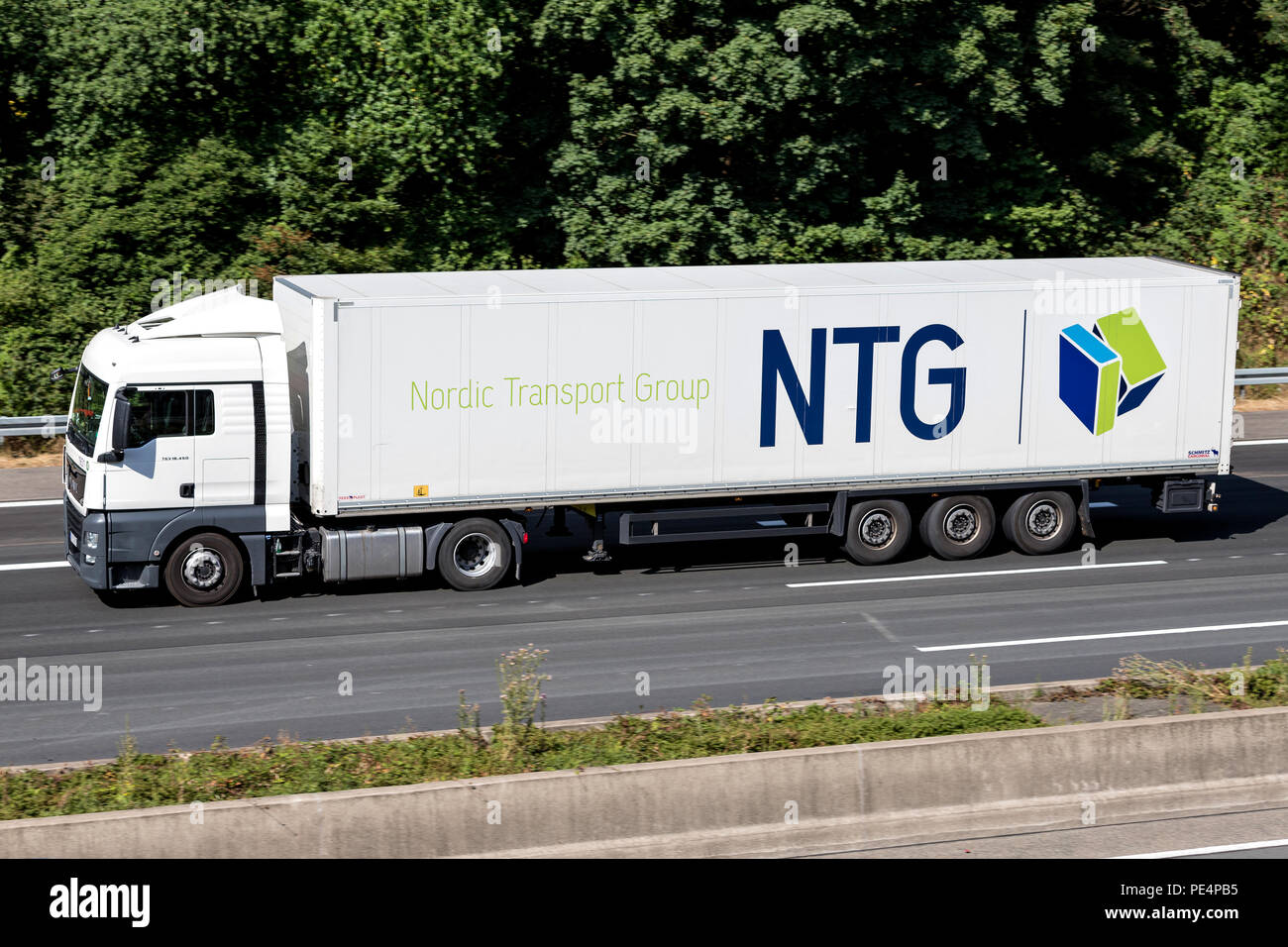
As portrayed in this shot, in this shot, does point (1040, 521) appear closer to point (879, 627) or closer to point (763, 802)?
point (879, 627)

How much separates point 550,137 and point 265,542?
15012 mm

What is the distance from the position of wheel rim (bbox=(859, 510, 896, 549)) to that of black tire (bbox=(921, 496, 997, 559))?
0.48 metres

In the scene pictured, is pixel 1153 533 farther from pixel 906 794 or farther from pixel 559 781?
pixel 559 781

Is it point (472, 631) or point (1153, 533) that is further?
point (1153, 533)

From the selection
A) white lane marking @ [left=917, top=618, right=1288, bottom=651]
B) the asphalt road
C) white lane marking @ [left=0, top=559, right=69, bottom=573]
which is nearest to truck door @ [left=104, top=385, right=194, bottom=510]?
the asphalt road

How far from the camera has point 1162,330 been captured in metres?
20.8

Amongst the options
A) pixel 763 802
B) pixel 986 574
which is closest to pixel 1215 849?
pixel 763 802

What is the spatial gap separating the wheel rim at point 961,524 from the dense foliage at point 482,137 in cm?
1071

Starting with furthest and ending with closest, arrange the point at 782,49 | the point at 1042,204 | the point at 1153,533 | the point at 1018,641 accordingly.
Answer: the point at 1042,204 → the point at 782,49 → the point at 1153,533 → the point at 1018,641

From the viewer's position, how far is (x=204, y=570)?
18.4 meters

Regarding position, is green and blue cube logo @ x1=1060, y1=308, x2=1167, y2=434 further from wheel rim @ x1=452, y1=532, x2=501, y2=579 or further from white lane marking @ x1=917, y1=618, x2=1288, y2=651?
A: wheel rim @ x1=452, y1=532, x2=501, y2=579

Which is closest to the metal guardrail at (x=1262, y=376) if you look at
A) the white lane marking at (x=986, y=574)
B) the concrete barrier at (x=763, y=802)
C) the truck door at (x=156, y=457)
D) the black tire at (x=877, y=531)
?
the white lane marking at (x=986, y=574)
